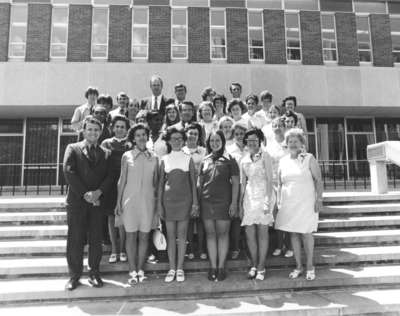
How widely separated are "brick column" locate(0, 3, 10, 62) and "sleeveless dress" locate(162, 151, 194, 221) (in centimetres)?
1253

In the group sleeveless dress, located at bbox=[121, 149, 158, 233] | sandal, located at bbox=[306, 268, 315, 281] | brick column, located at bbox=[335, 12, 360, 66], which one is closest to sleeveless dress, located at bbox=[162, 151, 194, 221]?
sleeveless dress, located at bbox=[121, 149, 158, 233]

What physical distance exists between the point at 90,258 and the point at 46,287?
722mm

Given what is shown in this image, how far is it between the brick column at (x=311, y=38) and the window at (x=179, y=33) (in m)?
5.41

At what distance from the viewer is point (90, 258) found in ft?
13.5

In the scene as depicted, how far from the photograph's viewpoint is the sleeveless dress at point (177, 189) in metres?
4.23

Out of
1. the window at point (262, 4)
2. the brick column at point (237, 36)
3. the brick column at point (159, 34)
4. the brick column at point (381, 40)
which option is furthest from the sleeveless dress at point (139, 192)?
the brick column at point (381, 40)

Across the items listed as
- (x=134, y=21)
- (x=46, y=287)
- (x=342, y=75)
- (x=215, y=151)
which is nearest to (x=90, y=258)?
(x=46, y=287)

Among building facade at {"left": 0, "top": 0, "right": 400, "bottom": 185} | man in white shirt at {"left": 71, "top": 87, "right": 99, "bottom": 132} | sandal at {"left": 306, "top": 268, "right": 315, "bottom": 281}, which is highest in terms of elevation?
building facade at {"left": 0, "top": 0, "right": 400, "bottom": 185}

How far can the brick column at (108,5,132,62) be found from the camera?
13.5 m

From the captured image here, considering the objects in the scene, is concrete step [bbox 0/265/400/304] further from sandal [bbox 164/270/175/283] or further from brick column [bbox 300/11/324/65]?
brick column [bbox 300/11/324/65]

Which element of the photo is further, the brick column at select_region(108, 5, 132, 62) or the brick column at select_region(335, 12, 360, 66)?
the brick column at select_region(335, 12, 360, 66)

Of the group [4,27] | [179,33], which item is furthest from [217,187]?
[4,27]

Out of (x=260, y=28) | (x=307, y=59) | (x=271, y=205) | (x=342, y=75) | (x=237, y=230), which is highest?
(x=260, y=28)

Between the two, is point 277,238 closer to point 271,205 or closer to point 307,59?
point 271,205
